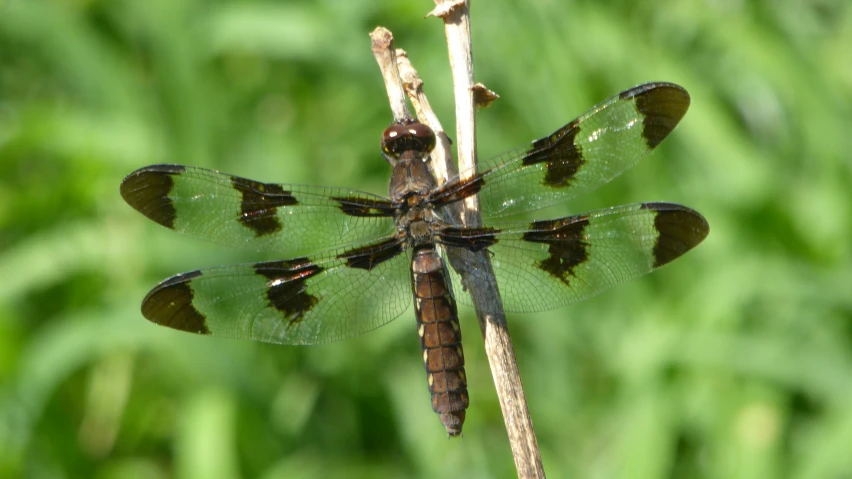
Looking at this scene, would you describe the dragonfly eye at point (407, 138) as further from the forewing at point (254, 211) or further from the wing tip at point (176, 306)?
the wing tip at point (176, 306)

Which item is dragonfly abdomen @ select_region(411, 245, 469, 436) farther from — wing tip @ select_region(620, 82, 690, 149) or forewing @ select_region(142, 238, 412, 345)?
wing tip @ select_region(620, 82, 690, 149)

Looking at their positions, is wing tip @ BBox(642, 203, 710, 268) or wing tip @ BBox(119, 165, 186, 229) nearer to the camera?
wing tip @ BBox(642, 203, 710, 268)

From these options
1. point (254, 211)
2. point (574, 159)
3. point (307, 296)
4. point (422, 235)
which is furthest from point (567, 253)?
point (254, 211)

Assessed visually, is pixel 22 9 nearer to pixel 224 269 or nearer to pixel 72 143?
pixel 72 143

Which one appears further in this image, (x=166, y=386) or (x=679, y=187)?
(x=679, y=187)

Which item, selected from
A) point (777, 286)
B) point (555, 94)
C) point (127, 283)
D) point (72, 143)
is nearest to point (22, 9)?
point (72, 143)

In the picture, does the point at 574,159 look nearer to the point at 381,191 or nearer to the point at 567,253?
the point at 567,253

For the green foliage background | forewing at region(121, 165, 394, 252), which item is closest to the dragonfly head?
forewing at region(121, 165, 394, 252)
